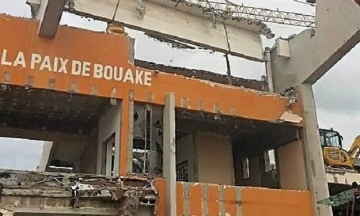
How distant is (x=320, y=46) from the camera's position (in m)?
19.7

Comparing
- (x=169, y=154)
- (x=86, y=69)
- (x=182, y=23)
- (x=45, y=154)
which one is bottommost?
(x=169, y=154)

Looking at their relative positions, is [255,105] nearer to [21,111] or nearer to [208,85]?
[208,85]

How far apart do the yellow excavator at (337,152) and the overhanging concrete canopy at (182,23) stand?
5.94m

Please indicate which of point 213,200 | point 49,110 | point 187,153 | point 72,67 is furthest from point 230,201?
point 49,110

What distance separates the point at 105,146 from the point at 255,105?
5.71 metres

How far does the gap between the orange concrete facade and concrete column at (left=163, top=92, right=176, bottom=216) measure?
27 cm

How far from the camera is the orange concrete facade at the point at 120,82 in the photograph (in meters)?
16.1

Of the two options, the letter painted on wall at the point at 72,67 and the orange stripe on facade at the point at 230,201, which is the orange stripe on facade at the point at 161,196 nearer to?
the orange stripe on facade at the point at 230,201

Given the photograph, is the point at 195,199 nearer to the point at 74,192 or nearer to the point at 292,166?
the point at 74,192

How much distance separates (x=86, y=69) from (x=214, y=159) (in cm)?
754

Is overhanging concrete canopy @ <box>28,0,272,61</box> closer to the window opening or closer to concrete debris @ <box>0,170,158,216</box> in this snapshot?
the window opening

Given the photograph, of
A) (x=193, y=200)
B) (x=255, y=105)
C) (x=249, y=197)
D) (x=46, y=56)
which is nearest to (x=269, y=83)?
(x=255, y=105)

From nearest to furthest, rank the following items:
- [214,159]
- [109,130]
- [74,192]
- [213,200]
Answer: [74,192], [213,200], [109,130], [214,159]

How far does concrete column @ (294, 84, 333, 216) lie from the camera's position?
18969 mm
